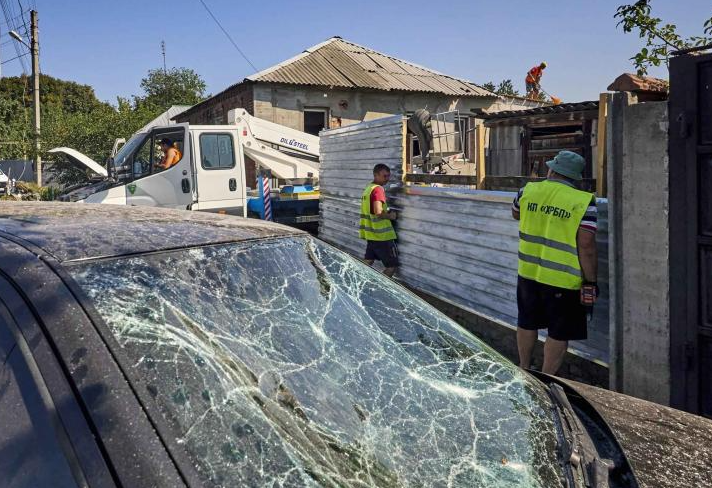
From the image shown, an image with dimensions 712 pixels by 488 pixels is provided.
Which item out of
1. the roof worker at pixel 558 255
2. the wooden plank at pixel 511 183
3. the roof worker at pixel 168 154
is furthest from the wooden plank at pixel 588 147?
the roof worker at pixel 168 154

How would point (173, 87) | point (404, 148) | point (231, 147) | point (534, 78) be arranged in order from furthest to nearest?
point (173, 87), point (534, 78), point (231, 147), point (404, 148)

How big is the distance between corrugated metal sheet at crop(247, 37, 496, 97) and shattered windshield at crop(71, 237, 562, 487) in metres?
15.6

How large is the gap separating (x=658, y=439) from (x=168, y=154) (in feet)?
31.5

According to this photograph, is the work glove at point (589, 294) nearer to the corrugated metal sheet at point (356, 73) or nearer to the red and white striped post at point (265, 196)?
the red and white striped post at point (265, 196)

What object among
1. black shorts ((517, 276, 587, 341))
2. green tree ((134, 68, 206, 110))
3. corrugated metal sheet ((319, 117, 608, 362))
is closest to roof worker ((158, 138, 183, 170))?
corrugated metal sheet ((319, 117, 608, 362))

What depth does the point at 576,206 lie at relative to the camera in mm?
4086

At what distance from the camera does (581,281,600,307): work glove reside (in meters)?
4.03

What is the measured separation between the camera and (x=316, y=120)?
18547 millimetres

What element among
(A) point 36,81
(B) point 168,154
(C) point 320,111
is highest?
(A) point 36,81

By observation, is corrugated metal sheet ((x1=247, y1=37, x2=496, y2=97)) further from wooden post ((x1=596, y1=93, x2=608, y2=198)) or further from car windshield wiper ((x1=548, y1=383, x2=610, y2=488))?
car windshield wiper ((x1=548, y1=383, x2=610, y2=488))

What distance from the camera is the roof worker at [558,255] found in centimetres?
408

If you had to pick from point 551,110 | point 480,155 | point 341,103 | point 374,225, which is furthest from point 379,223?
point 341,103

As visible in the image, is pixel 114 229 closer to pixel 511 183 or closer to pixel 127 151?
pixel 511 183

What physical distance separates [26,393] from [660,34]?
6948 millimetres
